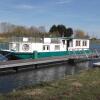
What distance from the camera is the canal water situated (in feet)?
72.4

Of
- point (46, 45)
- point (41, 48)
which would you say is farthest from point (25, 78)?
point (46, 45)

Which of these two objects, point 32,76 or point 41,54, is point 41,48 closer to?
point 41,54

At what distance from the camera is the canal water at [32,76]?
868 inches

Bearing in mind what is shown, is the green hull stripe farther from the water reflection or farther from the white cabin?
the water reflection

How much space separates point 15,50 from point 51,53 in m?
5.26

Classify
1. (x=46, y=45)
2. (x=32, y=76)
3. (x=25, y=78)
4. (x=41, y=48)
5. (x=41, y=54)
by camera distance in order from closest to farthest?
1. (x=25, y=78)
2. (x=32, y=76)
3. (x=41, y=54)
4. (x=41, y=48)
5. (x=46, y=45)

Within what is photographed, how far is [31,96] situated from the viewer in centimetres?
1118

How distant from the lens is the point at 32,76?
93.7 ft

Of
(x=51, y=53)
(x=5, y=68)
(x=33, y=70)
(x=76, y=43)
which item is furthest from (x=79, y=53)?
(x=5, y=68)

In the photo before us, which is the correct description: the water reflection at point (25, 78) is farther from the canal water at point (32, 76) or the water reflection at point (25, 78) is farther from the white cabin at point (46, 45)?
the white cabin at point (46, 45)

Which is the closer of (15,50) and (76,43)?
(15,50)

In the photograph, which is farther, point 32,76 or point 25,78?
point 32,76

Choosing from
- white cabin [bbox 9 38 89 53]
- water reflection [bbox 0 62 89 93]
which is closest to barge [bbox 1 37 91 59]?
white cabin [bbox 9 38 89 53]

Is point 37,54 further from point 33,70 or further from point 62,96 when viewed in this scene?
point 62,96
